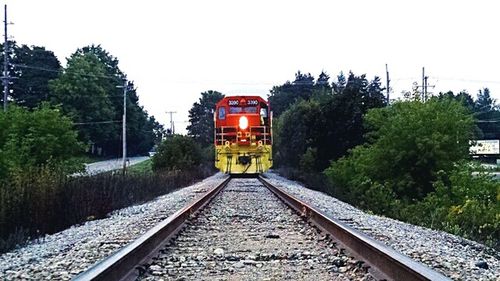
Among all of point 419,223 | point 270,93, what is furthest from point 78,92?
point 419,223

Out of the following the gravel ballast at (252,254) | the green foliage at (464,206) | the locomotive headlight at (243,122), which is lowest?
the green foliage at (464,206)

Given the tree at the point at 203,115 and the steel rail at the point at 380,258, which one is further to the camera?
the tree at the point at 203,115

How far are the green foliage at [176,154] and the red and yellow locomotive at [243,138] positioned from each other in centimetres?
818

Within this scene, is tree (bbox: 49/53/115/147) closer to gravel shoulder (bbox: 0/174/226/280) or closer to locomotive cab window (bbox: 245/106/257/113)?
locomotive cab window (bbox: 245/106/257/113)

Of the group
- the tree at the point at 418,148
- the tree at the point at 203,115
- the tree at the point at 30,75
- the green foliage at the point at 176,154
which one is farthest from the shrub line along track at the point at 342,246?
the tree at the point at 203,115

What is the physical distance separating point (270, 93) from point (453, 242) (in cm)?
11095

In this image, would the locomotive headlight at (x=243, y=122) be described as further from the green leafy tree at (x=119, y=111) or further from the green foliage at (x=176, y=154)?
the green leafy tree at (x=119, y=111)

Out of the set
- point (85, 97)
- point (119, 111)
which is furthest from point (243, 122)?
point (119, 111)

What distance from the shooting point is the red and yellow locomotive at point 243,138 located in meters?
33.0

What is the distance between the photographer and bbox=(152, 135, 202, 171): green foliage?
41.7 metres

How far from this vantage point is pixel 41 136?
23.2 meters

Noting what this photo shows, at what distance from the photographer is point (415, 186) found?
23438 mm

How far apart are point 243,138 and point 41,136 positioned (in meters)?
12.0

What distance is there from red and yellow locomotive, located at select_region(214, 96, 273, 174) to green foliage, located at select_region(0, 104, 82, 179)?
10005mm
